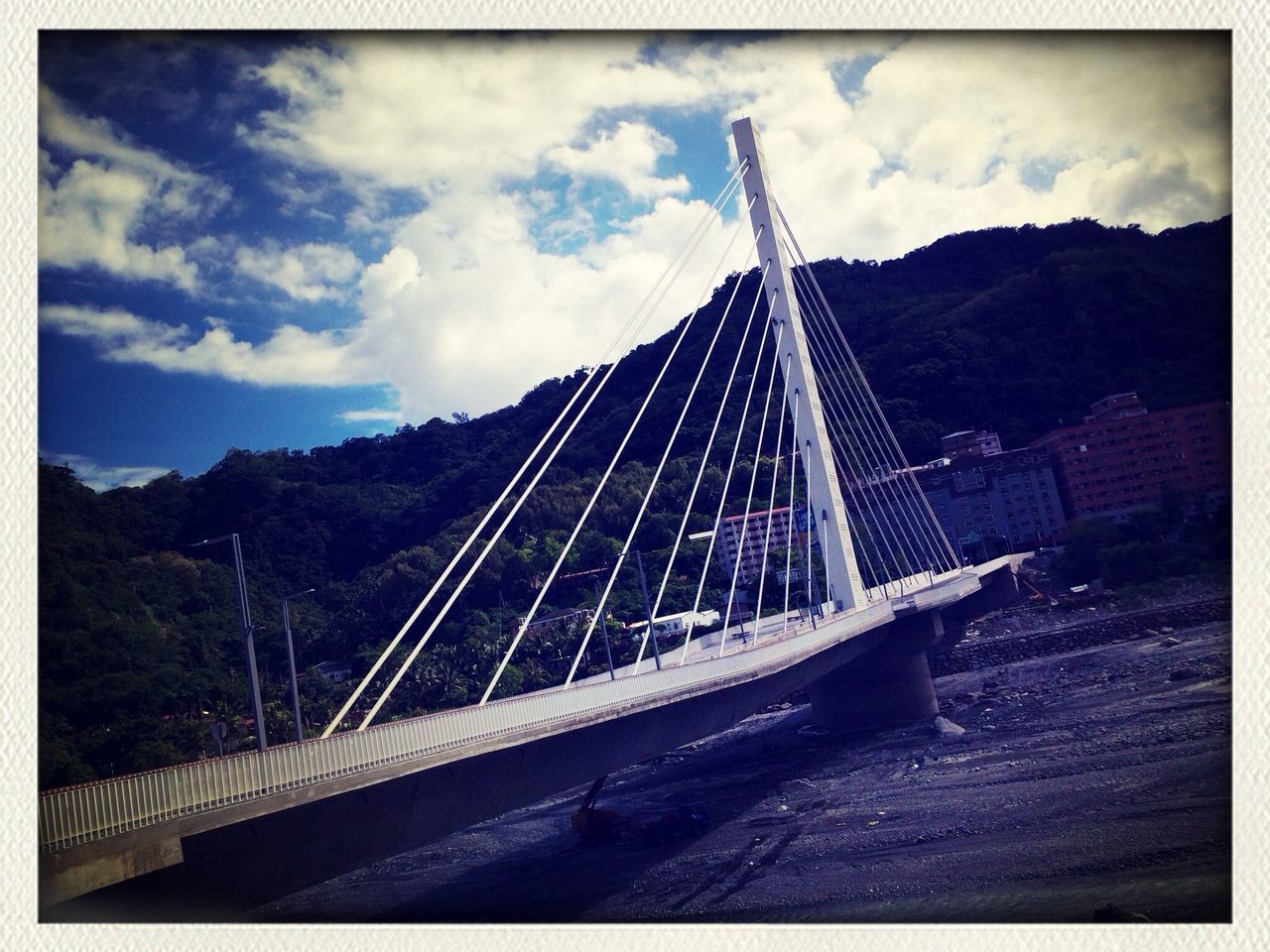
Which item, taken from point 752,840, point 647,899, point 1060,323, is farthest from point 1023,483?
point 647,899

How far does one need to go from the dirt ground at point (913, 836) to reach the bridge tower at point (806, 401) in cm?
270

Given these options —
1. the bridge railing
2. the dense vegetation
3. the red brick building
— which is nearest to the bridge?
the bridge railing

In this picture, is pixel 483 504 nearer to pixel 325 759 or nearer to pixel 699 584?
pixel 699 584

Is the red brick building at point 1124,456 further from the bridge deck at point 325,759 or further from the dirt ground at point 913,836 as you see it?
the bridge deck at point 325,759

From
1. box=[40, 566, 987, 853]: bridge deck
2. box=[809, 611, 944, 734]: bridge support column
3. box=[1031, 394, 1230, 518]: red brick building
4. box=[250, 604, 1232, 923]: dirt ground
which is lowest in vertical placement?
box=[250, 604, 1232, 923]: dirt ground

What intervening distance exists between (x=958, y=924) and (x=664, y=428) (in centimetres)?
2347

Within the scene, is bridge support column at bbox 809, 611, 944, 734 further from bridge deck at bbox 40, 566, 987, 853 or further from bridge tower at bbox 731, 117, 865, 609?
bridge deck at bbox 40, 566, 987, 853

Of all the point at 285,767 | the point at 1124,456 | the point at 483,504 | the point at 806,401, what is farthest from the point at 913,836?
the point at 483,504

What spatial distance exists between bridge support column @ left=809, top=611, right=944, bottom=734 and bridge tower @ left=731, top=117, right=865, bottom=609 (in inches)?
73.1

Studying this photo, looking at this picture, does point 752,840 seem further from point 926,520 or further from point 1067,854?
point 926,520

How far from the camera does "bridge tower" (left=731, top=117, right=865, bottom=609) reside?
1520cm

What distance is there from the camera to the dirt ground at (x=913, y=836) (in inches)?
346

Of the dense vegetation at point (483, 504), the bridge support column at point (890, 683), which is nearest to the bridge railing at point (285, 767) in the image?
the dense vegetation at point (483, 504)

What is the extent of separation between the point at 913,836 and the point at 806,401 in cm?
654
